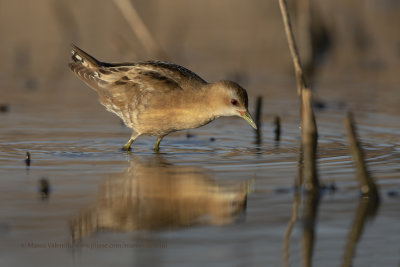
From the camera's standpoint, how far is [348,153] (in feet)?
25.5

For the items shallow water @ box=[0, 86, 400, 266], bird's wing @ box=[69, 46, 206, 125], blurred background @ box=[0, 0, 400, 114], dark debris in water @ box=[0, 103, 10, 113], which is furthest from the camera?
blurred background @ box=[0, 0, 400, 114]

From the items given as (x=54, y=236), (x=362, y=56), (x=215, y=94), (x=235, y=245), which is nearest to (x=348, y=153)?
(x=215, y=94)

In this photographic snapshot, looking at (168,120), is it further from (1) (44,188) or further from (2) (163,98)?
(1) (44,188)

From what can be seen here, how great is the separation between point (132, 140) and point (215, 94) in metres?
1.10

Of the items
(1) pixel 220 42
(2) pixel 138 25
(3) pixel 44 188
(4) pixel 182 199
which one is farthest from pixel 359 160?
(1) pixel 220 42

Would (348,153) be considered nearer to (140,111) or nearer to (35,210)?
(140,111)

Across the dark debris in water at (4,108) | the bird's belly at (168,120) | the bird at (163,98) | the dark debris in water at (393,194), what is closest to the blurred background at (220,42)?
the dark debris in water at (4,108)

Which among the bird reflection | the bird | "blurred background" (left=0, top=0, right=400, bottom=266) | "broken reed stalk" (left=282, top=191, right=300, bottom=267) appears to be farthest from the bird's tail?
"broken reed stalk" (left=282, top=191, right=300, bottom=267)

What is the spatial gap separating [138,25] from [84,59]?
178 cm

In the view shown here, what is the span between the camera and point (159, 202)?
5887 millimetres

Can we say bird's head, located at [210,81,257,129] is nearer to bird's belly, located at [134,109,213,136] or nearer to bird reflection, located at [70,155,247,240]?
bird's belly, located at [134,109,213,136]

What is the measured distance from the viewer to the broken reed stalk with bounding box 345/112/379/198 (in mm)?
5508

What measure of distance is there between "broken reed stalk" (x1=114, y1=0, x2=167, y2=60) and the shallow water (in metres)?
1.86

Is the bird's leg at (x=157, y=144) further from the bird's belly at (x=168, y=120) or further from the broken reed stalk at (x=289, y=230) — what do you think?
the broken reed stalk at (x=289, y=230)
